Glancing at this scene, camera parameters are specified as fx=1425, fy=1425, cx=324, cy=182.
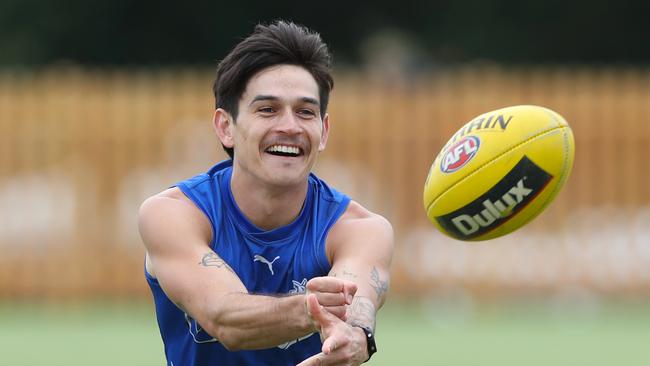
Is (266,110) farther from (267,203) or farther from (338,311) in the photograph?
(338,311)

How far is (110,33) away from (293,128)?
86.1 feet

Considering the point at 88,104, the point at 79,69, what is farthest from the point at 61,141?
the point at 79,69

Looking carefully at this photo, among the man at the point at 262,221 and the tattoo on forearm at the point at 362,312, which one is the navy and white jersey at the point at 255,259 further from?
the tattoo on forearm at the point at 362,312

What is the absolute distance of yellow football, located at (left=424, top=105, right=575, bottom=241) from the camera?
277 inches

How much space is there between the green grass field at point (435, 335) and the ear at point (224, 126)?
5.59 m

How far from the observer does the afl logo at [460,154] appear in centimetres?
711

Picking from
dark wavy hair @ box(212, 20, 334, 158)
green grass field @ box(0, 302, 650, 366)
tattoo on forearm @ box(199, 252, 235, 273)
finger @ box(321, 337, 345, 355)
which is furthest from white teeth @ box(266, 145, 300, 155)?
green grass field @ box(0, 302, 650, 366)

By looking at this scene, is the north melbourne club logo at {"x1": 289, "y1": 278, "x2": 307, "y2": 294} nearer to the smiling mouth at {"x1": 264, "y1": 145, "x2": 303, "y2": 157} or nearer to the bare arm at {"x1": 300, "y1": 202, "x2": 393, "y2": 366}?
the bare arm at {"x1": 300, "y1": 202, "x2": 393, "y2": 366}

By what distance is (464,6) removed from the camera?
1282 inches

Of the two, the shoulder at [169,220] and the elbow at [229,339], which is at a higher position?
the shoulder at [169,220]

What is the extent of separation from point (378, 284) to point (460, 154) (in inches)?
36.9

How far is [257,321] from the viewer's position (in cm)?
608

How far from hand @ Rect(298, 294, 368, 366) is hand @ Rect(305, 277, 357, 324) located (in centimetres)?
3

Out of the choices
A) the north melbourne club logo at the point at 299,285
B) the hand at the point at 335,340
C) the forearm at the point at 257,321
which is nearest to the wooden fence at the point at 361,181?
the north melbourne club logo at the point at 299,285
